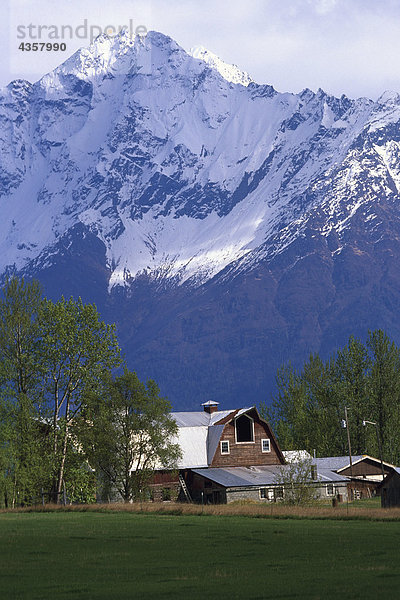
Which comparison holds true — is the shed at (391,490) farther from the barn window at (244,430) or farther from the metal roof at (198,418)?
the metal roof at (198,418)

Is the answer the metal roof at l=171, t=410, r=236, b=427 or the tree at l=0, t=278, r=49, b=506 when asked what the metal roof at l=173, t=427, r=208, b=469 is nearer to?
the metal roof at l=171, t=410, r=236, b=427

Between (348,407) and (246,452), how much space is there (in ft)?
83.3

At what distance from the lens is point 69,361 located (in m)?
89.6

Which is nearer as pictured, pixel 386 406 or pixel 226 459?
pixel 226 459

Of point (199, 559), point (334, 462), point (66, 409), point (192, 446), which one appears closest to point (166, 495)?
point (192, 446)

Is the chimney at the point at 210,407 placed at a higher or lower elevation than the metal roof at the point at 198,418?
higher

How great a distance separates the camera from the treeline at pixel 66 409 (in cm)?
8712

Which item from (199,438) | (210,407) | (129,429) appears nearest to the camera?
(129,429)

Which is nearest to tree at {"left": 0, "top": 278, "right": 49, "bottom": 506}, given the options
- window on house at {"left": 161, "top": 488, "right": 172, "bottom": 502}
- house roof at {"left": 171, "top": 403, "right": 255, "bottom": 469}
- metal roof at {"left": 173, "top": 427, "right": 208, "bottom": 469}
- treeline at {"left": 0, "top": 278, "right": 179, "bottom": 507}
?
treeline at {"left": 0, "top": 278, "right": 179, "bottom": 507}

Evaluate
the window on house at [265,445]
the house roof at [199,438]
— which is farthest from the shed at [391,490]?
the house roof at [199,438]

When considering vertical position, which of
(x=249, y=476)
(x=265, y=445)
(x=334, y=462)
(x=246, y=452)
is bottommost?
(x=249, y=476)

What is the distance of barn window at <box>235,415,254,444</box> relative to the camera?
114250mm

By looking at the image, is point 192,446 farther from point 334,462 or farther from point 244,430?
point 334,462

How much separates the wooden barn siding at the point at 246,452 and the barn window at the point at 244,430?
16.4 inches
